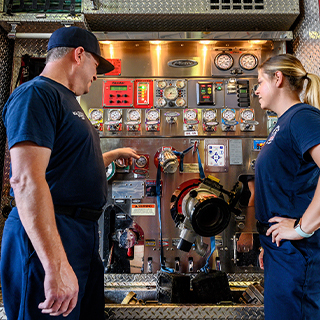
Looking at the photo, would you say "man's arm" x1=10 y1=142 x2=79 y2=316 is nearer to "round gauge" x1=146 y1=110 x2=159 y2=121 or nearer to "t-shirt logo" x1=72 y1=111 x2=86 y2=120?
"t-shirt logo" x1=72 y1=111 x2=86 y2=120

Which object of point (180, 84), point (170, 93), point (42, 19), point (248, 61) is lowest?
point (170, 93)

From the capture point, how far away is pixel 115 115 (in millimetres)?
3754

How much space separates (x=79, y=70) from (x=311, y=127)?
5.16 feet

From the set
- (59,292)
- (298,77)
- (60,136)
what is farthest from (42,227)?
(298,77)

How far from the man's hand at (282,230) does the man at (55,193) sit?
3.81 feet

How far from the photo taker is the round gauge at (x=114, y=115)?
3746 millimetres

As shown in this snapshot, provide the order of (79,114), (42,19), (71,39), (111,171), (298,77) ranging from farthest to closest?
(111,171)
(42,19)
(298,77)
(71,39)
(79,114)

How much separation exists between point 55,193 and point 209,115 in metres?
2.62

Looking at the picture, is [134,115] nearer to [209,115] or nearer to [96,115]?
[96,115]

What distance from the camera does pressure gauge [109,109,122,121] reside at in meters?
3.75

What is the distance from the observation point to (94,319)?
6.69ft

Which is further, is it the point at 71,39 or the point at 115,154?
the point at 115,154

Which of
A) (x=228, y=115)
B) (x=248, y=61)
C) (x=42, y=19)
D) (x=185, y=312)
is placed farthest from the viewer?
(x=248, y=61)

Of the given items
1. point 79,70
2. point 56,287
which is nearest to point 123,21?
point 79,70
